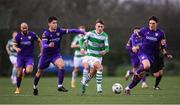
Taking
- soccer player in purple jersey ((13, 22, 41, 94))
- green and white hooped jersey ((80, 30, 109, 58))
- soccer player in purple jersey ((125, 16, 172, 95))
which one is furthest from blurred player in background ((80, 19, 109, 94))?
soccer player in purple jersey ((13, 22, 41, 94))

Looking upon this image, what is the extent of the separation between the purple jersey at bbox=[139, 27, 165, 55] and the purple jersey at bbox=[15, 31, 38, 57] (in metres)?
3.60

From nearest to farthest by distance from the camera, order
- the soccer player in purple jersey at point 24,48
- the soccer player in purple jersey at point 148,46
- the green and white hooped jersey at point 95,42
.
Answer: the soccer player in purple jersey at point 148,46, the green and white hooped jersey at point 95,42, the soccer player in purple jersey at point 24,48

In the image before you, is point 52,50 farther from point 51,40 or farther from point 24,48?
point 24,48

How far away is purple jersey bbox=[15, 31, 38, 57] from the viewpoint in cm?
2333

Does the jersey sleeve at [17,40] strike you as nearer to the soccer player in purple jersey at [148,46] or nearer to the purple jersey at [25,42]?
the purple jersey at [25,42]

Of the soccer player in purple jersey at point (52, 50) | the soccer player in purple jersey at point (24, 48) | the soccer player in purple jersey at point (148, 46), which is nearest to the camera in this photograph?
the soccer player in purple jersey at point (148, 46)

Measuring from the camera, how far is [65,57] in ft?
129

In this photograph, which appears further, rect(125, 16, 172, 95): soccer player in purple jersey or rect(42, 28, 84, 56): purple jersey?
rect(42, 28, 84, 56): purple jersey

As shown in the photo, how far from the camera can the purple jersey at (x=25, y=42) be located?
2333cm

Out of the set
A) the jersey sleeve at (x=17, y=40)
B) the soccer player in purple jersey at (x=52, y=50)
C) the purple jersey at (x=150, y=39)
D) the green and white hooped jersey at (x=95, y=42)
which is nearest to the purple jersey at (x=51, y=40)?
the soccer player in purple jersey at (x=52, y=50)

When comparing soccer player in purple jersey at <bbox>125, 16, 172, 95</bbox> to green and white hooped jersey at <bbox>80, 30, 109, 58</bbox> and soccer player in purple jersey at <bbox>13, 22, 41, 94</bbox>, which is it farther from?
soccer player in purple jersey at <bbox>13, 22, 41, 94</bbox>

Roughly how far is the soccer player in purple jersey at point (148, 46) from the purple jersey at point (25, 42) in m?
3.63

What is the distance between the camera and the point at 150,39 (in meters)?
21.9

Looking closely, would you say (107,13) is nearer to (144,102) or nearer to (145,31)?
(145,31)
